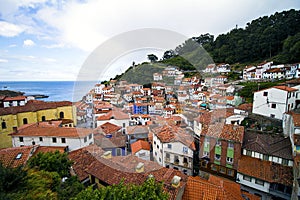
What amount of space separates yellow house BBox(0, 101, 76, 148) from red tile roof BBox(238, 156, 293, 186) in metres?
11.5

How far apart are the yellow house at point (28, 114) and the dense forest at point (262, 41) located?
25542mm

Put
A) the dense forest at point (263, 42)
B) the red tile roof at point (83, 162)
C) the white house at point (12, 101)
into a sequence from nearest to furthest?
1. the red tile roof at point (83, 162)
2. the white house at point (12, 101)
3. the dense forest at point (263, 42)

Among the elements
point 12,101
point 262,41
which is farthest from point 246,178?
point 262,41

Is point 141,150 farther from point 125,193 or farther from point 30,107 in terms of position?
point 30,107

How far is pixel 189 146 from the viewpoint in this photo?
818 centimetres

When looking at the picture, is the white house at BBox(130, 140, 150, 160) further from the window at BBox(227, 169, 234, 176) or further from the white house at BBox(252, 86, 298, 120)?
the white house at BBox(252, 86, 298, 120)

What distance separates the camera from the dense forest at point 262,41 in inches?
1136

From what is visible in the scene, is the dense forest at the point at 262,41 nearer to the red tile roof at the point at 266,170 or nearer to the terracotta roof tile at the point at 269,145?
the terracotta roof tile at the point at 269,145

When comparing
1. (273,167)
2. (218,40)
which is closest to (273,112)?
(273,167)

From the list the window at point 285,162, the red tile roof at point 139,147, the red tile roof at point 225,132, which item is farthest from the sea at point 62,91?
the window at point 285,162

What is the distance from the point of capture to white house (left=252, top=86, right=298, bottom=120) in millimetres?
10891

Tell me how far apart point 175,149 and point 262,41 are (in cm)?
3360

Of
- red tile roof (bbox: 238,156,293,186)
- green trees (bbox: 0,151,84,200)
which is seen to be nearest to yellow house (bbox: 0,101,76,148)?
green trees (bbox: 0,151,84,200)

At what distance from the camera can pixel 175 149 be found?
834 cm
